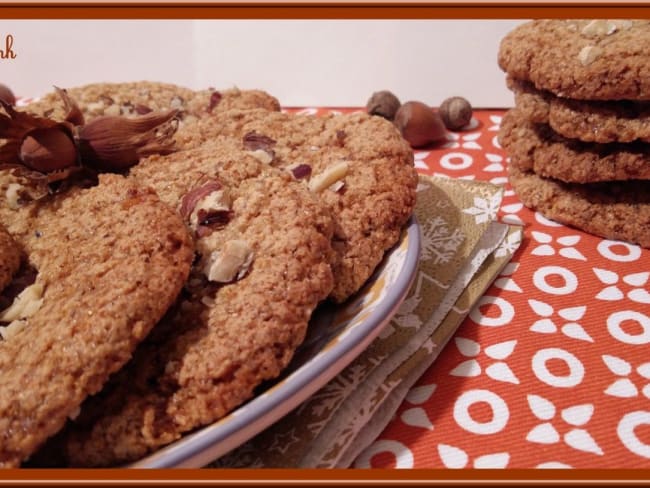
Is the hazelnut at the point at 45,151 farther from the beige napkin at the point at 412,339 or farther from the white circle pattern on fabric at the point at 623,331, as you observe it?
the white circle pattern on fabric at the point at 623,331

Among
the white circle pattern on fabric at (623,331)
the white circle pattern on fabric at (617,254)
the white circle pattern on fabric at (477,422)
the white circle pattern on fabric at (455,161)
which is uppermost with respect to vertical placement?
the white circle pattern on fabric at (455,161)

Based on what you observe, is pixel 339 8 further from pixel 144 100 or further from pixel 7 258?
pixel 7 258

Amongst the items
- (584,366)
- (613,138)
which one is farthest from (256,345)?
(613,138)

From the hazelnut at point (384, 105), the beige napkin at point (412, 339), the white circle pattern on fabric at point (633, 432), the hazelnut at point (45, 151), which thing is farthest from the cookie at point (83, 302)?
the hazelnut at point (384, 105)

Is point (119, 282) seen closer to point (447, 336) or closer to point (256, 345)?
point (256, 345)

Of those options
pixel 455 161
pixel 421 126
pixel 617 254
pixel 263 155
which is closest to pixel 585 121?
pixel 617 254

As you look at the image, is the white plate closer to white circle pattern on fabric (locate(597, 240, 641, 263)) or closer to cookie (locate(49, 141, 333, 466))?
cookie (locate(49, 141, 333, 466))

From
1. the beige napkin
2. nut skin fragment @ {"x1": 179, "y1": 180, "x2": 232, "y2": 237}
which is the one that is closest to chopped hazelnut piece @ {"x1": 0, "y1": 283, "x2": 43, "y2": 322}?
nut skin fragment @ {"x1": 179, "y1": 180, "x2": 232, "y2": 237}

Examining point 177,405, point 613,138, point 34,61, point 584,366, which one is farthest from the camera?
point 34,61
